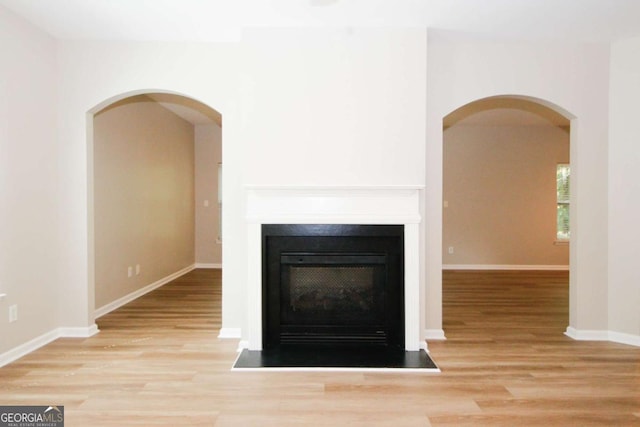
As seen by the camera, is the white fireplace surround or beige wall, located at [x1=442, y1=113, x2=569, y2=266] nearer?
the white fireplace surround

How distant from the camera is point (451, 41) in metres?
3.63

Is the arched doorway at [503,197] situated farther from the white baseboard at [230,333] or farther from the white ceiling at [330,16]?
the white baseboard at [230,333]

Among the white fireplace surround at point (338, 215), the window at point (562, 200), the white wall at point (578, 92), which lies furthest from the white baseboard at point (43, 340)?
the window at point (562, 200)

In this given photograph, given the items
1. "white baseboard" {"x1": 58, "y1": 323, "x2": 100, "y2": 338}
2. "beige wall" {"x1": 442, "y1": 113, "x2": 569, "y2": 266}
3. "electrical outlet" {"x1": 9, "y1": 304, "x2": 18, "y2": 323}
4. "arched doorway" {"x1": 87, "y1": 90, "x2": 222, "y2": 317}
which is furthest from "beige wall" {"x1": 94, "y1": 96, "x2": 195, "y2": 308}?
"beige wall" {"x1": 442, "y1": 113, "x2": 569, "y2": 266}

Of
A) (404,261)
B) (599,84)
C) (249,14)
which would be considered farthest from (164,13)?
(599,84)

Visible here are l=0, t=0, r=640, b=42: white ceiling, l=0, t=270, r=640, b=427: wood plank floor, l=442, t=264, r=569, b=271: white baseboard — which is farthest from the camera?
l=442, t=264, r=569, b=271: white baseboard

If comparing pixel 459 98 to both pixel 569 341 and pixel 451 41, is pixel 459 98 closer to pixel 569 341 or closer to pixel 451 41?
pixel 451 41

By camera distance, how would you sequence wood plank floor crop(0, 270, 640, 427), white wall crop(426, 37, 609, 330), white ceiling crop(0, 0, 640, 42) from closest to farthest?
1. wood plank floor crop(0, 270, 640, 427)
2. white ceiling crop(0, 0, 640, 42)
3. white wall crop(426, 37, 609, 330)

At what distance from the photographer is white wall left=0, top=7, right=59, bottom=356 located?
3057mm

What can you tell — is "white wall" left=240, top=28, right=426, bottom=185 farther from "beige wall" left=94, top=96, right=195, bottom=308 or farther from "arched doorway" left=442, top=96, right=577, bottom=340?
"arched doorway" left=442, top=96, right=577, bottom=340

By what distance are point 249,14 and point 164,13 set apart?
64 cm

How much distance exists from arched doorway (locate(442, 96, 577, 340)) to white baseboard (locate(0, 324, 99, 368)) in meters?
5.86

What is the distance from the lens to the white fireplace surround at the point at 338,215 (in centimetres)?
327

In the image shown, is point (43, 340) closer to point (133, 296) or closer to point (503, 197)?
point (133, 296)
